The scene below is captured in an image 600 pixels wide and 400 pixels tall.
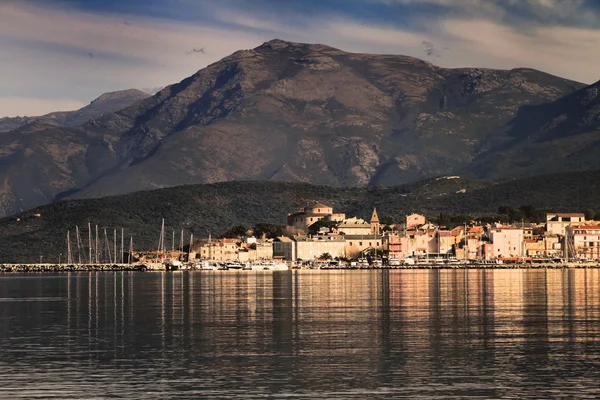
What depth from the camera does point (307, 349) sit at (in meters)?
53.0

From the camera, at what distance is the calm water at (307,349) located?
41.8 meters

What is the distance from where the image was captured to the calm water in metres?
41.8

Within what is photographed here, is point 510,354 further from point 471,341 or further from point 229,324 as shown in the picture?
point 229,324

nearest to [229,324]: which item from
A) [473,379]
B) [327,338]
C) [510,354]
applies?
[327,338]

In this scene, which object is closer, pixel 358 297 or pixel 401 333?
pixel 401 333

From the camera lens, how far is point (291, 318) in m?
71.9

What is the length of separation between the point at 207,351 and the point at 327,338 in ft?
24.4

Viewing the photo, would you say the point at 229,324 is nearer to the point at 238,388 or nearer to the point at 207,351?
the point at 207,351

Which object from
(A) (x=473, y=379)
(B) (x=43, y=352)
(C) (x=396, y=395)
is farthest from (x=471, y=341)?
(B) (x=43, y=352)

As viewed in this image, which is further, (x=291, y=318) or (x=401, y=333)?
(x=291, y=318)

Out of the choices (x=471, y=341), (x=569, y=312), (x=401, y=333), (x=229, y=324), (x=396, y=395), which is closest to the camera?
(x=396, y=395)

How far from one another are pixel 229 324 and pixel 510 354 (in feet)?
72.2

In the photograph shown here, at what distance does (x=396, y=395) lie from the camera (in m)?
40.0

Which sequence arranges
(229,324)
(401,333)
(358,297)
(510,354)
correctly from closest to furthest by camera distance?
1. (510,354)
2. (401,333)
3. (229,324)
4. (358,297)
